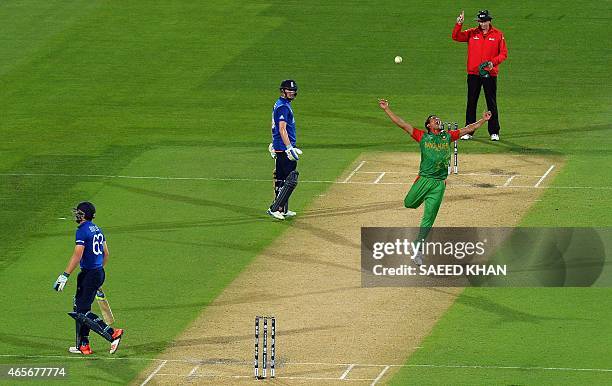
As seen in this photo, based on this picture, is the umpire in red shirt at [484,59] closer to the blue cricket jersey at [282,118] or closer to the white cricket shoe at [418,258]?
the blue cricket jersey at [282,118]

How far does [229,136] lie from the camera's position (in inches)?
1667

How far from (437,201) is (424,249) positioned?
111cm

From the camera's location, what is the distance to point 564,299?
30.5 metres

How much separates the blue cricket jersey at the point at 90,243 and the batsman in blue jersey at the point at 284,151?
7.63m

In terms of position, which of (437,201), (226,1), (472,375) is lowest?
(472,375)

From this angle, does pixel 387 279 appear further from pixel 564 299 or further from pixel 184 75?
pixel 184 75

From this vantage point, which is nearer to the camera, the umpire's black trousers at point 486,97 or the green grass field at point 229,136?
the green grass field at point 229,136

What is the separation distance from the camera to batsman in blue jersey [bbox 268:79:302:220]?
34.8 meters

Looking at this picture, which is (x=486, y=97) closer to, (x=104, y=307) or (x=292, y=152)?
(x=292, y=152)

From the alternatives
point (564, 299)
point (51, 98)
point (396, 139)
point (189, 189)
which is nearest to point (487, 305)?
point (564, 299)

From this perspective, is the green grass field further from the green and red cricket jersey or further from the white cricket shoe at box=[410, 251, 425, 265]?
the green and red cricket jersey

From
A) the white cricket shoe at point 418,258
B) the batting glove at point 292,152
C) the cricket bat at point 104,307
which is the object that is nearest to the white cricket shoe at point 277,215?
the batting glove at point 292,152

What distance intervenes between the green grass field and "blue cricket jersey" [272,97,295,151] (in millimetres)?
1595

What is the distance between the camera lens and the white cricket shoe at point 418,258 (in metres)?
32.0
